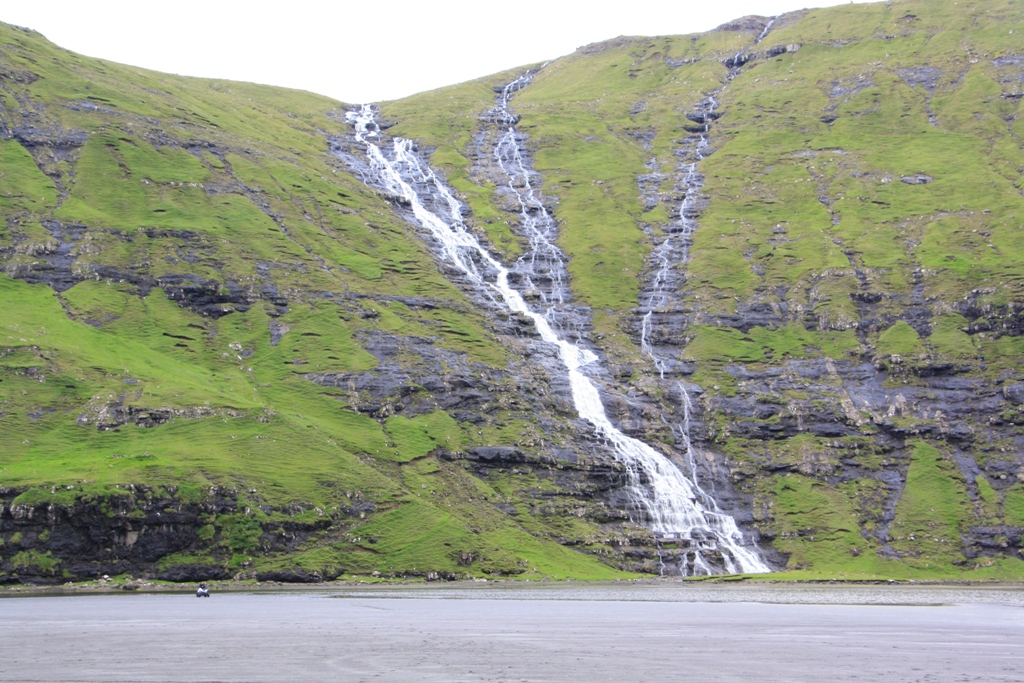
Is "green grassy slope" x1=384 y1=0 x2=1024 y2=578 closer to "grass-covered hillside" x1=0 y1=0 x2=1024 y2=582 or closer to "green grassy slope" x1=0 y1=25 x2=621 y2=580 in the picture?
"grass-covered hillside" x1=0 y1=0 x2=1024 y2=582

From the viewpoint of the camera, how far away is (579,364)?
130 metres

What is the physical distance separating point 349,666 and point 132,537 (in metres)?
58.9

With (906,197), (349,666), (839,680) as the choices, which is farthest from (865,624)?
(906,197)


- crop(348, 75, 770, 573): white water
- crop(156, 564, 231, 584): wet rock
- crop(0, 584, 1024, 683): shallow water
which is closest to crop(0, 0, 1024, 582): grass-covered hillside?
crop(156, 564, 231, 584): wet rock

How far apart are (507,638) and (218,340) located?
9335 centimetres

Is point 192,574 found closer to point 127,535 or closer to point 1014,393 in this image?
point 127,535

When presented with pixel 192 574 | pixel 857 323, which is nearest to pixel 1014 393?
pixel 857 323

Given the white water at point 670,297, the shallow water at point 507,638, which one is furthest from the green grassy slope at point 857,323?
the shallow water at point 507,638

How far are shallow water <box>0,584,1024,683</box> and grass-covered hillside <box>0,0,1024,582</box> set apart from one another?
17639 mm

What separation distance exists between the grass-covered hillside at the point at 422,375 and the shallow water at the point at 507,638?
17639mm

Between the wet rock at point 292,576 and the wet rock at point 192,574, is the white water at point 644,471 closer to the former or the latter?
the wet rock at point 292,576

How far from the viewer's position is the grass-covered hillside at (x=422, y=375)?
88062mm

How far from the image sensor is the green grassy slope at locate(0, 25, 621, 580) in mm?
87312

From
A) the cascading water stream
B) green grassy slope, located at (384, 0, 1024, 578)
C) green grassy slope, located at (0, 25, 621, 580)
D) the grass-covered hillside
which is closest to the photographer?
green grassy slope, located at (0, 25, 621, 580)
